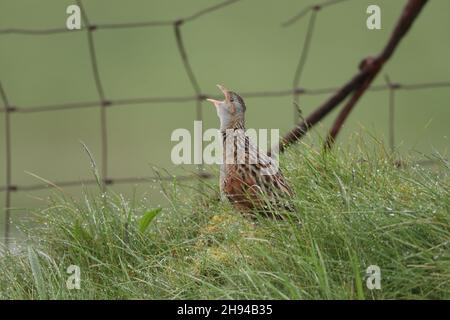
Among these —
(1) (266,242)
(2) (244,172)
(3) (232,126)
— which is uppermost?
(3) (232,126)

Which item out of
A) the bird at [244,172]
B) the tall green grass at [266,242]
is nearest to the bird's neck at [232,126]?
the bird at [244,172]

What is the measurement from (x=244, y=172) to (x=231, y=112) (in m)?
0.23

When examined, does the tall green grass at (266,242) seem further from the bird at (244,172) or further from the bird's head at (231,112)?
the bird's head at (231,112)

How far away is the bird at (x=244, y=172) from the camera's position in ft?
10.5

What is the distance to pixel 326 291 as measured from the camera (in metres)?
2.74

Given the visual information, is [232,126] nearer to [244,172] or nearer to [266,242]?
[244,172]

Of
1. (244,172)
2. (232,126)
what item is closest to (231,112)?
(232,126)

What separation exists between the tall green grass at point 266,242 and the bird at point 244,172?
0.04m

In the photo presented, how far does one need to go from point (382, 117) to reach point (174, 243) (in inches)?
502

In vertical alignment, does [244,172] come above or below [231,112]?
below

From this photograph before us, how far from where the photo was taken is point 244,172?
330cm

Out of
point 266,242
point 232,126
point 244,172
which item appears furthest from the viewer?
point 232,126

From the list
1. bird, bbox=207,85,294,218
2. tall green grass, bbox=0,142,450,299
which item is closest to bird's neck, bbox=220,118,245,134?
bird, bbox=207,85,294,218

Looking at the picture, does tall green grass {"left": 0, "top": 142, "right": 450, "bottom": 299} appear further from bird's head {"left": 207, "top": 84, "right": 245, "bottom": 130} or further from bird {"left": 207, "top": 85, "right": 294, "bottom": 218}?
bird's head {"left": 207, "top": 84, "right": 245, "bottom": 130}
